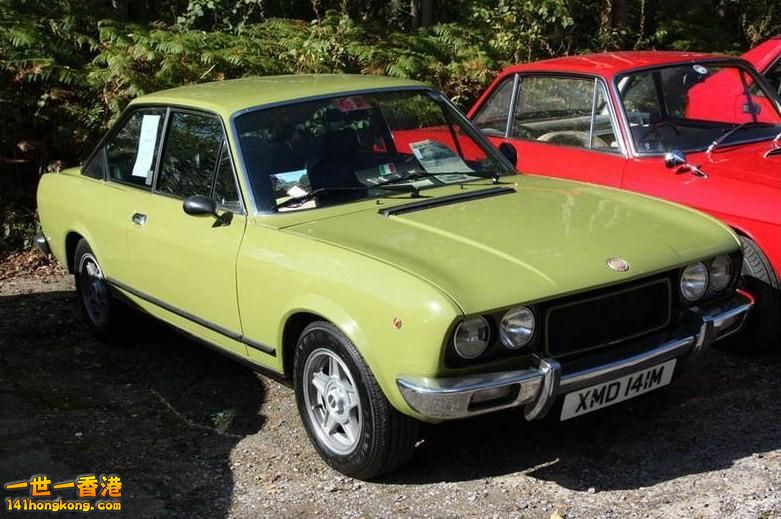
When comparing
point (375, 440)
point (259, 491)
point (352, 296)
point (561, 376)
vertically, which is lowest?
point (259, 491)

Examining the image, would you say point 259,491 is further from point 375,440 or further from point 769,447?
point 769,447

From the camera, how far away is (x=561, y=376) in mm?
3555

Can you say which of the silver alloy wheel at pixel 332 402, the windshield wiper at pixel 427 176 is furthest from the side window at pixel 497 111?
the silver alloy wheel at pixel 332 402

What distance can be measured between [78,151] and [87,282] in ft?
9.82

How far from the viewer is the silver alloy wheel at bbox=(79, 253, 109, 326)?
5.83 m

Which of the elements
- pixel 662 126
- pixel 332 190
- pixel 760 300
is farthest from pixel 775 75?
pixel 332 190

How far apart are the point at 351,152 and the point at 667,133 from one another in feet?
7.70

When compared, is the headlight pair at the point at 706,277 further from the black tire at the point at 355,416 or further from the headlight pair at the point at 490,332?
the black tire at the point at 355,416

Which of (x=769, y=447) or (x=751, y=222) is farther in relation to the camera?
(x=751, y=222)

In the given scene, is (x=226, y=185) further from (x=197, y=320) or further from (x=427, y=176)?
(x=427, y=176)

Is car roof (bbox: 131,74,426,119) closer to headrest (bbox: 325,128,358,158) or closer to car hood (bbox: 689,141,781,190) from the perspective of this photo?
headrest (bbox: 325,128,358,158)

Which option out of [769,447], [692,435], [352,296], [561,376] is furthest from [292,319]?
[769,447]

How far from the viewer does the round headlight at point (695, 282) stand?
4.05 m

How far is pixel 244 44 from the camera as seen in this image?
395 inches
